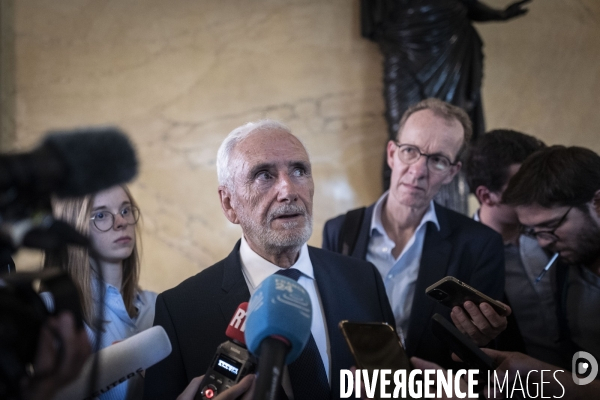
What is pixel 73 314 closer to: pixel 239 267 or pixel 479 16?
pixel 239 267

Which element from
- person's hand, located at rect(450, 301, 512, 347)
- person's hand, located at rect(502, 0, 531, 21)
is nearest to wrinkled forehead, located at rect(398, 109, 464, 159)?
person's hand, located at rect(450, 301, 512, 347)

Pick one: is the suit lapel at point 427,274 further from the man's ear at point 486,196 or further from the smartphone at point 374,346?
the smartphone at point 374,346

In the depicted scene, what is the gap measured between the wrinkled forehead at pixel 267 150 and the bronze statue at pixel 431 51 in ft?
7.16

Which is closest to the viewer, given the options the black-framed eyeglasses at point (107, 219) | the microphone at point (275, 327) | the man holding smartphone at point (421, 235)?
the microphone at point (275, 327)

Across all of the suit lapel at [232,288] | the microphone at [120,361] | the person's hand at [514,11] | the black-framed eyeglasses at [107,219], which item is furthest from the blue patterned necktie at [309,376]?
the person's hand at [514,11]

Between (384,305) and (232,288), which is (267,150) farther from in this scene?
(384,305)

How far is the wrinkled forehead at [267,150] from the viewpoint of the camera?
1.80m

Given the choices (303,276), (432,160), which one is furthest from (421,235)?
(303,276)

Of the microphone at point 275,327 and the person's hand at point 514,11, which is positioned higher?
the person's hand at point 514,11

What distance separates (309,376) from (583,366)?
92 centimetres

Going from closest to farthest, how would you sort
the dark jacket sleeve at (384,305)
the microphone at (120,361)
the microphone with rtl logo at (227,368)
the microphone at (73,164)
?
the microphone at (73,164), the microphone at (120,361), the microphone with rtl logo at (227,368), the dark jacket sleeve at (384,305)

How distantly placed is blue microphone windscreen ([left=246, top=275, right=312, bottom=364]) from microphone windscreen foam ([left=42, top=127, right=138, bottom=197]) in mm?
326

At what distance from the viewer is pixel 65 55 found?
151 inches

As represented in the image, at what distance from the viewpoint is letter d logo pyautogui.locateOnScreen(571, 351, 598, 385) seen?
166cm
